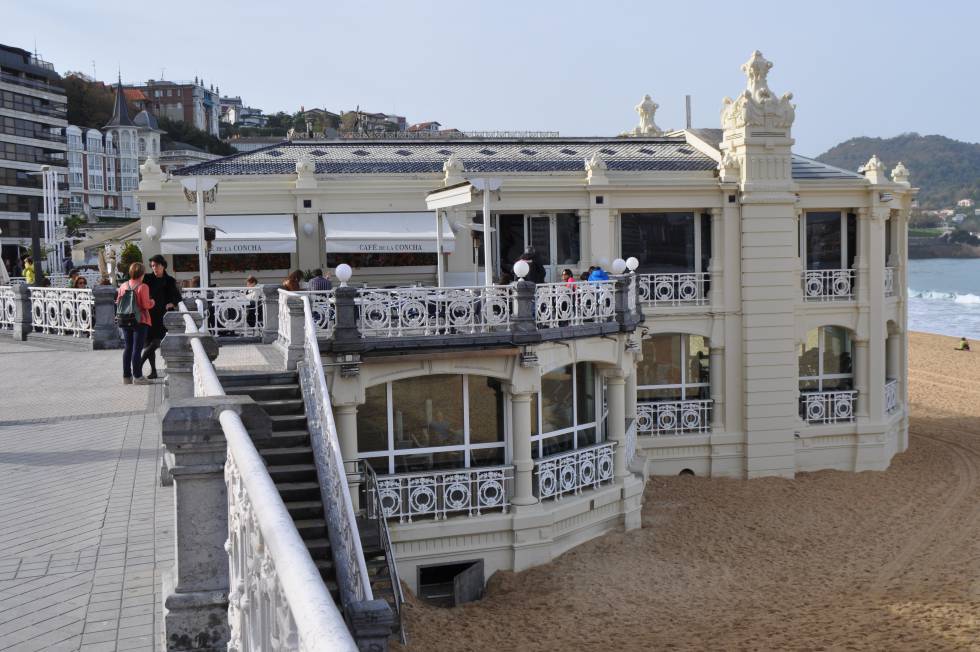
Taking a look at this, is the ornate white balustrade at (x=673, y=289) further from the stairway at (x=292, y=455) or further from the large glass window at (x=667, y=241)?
the stairway at (x=292, y=455)

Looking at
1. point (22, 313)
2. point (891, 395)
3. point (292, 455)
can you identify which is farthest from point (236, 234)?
point (891, 395)

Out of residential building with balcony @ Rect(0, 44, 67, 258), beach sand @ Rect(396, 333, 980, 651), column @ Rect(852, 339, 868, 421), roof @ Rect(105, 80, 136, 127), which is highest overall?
roof @ Rect(105, 80, 136, 127)

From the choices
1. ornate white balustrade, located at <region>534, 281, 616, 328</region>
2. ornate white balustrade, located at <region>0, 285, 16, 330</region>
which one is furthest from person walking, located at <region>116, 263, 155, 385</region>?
ornate white balustrade, located at <region>0, 285, 16, 330</region>

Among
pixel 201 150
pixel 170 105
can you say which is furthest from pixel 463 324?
pixel 170 105

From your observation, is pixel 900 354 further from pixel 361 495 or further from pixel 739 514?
pixel 361 495

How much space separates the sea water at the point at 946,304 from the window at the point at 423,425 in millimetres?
78377

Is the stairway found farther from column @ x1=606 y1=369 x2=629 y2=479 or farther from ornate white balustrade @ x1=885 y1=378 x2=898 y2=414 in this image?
ornate white balustrade @ x1=885 y1=378 x2=898 y2=414

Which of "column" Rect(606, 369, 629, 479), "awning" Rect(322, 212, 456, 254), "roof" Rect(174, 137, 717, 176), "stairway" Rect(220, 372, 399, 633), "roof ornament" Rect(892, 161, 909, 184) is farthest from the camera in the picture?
"roof ornament" Rect(892, 161, 909, 184)

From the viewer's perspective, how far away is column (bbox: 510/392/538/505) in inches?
655

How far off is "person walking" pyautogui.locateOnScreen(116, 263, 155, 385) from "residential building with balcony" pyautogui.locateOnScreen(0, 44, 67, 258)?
6758cm

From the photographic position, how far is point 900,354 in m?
27.0

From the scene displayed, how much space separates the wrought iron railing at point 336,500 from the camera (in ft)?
34.3

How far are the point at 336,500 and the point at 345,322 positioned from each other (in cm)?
464

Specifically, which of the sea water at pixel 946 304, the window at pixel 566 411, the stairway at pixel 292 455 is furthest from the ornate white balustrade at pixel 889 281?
the sea water at pixel 946 304
